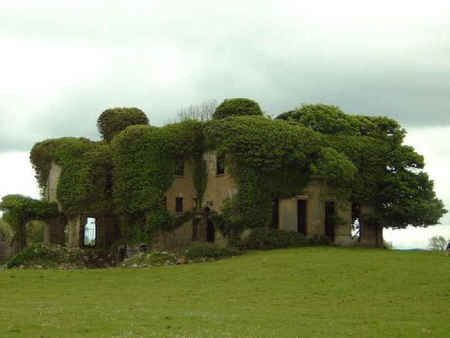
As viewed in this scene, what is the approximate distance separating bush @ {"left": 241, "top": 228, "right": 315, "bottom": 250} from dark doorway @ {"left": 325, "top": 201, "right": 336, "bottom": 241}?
3729 mm

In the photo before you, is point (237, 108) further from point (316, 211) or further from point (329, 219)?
point (329, 219)

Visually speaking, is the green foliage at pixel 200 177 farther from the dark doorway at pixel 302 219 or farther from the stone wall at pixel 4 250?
the stone wall at pixel 4 250

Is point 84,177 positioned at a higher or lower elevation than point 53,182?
higher

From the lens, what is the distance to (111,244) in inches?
1980

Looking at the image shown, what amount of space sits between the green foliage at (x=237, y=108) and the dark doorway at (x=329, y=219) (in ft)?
28.1

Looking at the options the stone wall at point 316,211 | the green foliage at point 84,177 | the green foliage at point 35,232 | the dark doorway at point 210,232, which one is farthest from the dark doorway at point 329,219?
the green foliage at point 35,232

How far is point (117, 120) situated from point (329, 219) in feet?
61.4

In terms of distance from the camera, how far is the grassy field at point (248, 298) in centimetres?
1766

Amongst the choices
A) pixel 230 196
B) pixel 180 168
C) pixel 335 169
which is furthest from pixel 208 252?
pixel 335 169

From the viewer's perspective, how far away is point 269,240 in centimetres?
4284

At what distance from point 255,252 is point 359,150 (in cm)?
1258

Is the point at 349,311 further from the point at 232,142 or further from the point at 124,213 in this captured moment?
the point at 124,213

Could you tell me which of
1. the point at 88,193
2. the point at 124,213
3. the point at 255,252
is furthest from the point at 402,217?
the point at 88,193

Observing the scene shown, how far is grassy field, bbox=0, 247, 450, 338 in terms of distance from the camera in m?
17.7
